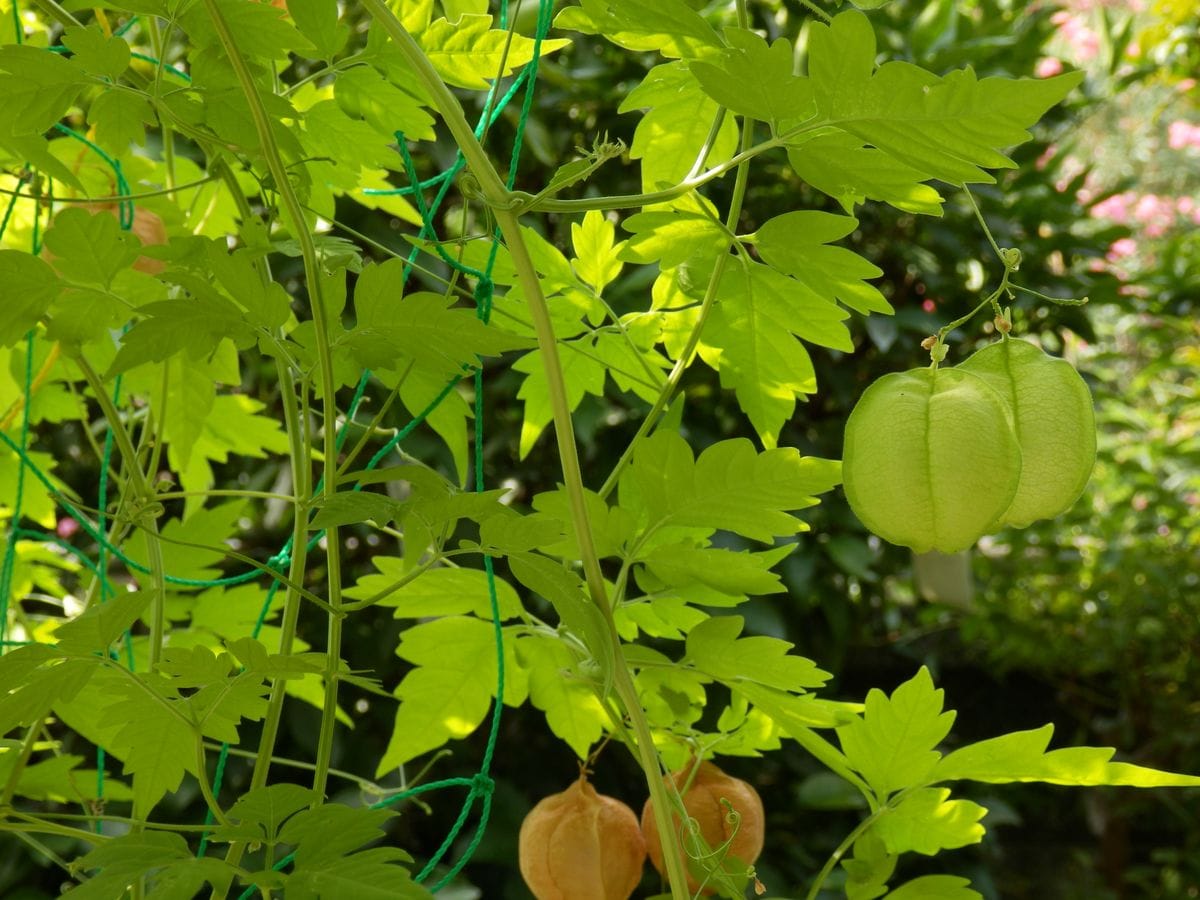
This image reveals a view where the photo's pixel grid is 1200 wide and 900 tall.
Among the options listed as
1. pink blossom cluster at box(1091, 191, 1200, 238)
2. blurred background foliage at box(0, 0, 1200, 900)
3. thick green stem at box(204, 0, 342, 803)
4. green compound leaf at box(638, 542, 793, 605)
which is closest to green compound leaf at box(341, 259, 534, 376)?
thick green stem at box(204, 0, 342, 803)

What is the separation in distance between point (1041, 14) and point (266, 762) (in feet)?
7.08

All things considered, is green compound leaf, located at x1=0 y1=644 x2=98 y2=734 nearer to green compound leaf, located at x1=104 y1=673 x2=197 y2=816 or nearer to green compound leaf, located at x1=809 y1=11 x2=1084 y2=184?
green compound leaf, located at x1=104 y1=673 x2=197 y2=816

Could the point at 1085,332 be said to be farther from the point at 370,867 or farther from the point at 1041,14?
the point at 370,867

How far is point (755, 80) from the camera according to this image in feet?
1.53

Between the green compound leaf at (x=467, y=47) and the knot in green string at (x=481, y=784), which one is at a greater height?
the green compound leaf at (x=467, y=47)

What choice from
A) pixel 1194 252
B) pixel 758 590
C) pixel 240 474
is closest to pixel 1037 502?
pixel 758 590

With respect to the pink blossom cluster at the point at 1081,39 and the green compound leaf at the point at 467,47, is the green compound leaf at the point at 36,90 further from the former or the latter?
the pink blossom cluster at the point at 1081,39

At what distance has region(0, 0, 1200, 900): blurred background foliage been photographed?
68.2 inches

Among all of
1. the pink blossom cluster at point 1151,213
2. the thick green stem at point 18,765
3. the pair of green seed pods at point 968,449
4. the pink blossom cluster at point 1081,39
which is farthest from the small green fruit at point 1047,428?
the pink blossom cluster at point 1081,39

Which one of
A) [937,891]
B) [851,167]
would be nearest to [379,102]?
→ [851,167]

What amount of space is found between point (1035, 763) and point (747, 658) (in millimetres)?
130

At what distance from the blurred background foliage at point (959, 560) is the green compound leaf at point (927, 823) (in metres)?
0.86

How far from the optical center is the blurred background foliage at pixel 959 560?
1.73 m

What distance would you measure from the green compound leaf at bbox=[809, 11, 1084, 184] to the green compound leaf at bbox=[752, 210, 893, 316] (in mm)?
86
